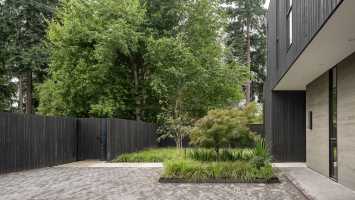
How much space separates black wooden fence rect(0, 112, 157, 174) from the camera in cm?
1126

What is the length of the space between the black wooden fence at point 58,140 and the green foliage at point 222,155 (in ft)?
12.8

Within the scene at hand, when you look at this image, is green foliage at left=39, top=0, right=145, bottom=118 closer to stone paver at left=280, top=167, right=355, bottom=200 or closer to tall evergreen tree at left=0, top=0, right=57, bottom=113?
tall evergreen tree at left=0, top=0, right=57, bottom=113

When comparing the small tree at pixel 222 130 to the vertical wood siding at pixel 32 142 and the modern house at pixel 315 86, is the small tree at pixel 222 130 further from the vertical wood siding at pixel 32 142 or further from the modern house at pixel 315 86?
the vertical wood siding at pixel 32 142

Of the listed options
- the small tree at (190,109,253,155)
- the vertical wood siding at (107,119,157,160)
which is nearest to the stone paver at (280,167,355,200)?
the small tree at (190,109,253,155)

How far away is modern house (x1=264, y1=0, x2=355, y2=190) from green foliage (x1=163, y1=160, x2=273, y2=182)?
1.76 meters

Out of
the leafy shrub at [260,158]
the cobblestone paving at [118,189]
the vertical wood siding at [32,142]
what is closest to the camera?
the cobblestone paving at [118,189]

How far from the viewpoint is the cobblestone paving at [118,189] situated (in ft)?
25.0

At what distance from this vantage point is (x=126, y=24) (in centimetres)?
2134

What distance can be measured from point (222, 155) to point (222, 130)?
0.93m

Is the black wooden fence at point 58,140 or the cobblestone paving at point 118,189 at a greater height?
the black wooden fence at point 58,140

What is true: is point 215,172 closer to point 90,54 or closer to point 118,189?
point 118,189

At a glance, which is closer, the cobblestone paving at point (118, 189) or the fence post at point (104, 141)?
the cobblestone paving at point (118, 189)

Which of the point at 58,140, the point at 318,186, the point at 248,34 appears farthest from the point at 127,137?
the point at 248,34

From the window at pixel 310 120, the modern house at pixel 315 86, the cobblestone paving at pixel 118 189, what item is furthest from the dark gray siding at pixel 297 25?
the cobblestone paving at pixel 118 189
